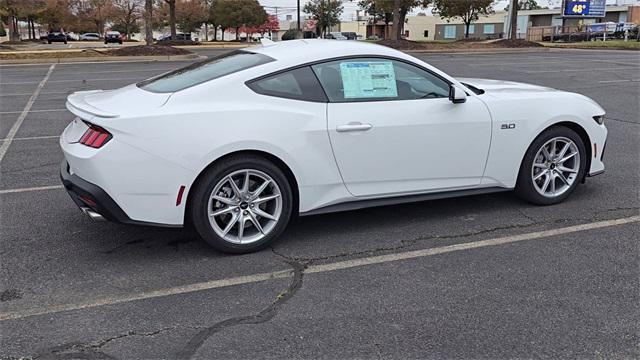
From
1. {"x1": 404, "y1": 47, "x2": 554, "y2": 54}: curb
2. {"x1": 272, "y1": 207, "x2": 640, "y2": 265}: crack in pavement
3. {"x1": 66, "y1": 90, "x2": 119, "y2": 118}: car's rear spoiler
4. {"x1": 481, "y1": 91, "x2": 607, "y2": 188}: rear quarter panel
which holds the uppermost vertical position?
{"x1": 404, "y1": 47, "x2": 554, "y2": 54}: curb

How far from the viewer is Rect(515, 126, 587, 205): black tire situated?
496 centimetres

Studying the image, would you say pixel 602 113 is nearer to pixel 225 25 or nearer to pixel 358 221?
pixel 358 221

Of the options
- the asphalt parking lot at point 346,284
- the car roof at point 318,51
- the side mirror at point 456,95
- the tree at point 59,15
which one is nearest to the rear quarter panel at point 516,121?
the side mirror at point 456,95

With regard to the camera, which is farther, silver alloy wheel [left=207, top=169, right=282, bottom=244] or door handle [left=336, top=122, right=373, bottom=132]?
door handle [left=336, top=122, right=373, bottom=132]

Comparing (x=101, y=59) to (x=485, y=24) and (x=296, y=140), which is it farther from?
(x=485, y=24)

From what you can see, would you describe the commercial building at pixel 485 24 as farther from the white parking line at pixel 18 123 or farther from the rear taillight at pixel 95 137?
the rear taillight at pixel 95 137

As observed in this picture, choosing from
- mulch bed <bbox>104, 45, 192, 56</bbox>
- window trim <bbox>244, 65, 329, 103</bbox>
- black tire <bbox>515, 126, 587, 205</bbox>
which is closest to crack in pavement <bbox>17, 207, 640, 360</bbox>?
window trim <bbox>244, 65, 329, 103</bbox>

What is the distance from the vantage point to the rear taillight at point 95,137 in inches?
147

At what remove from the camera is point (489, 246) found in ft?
14.1

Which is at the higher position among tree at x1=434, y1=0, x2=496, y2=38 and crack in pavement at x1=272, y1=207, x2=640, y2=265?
tree at x1=434, y1=0, x2=496, y2=38

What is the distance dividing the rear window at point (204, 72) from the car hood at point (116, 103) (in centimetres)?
13

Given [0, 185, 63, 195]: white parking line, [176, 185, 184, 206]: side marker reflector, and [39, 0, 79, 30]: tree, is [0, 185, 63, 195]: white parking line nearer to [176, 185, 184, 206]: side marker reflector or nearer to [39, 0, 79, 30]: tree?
[176, 185, 184, 206]: side marker reflector

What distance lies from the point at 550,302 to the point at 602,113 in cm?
262

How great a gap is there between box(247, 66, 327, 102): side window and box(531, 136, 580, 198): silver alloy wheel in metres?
2.15
